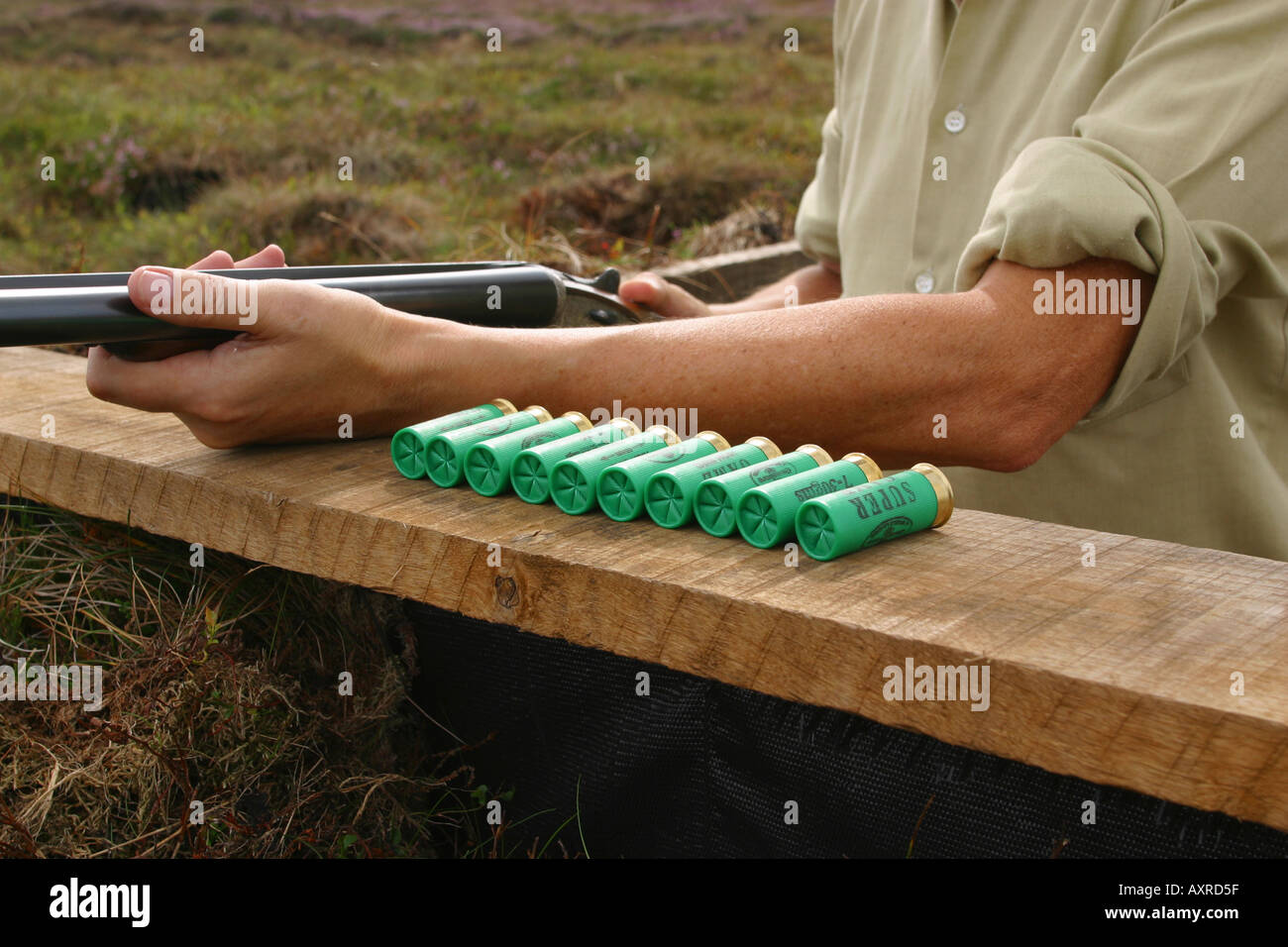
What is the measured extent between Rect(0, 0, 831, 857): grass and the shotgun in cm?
38

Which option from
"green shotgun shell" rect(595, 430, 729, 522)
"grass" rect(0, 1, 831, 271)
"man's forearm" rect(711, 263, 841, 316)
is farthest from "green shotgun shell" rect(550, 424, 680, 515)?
"grass" rect(0, 1, 831, 271)

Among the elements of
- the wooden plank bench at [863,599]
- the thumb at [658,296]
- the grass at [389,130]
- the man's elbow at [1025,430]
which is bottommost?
the wooden plank bench at [863,599]

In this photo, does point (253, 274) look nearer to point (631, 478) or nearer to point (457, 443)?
point (457, 443)

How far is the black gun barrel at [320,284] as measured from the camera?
4.66 ft

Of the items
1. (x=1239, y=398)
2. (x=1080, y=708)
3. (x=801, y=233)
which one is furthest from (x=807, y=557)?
(x=801, y=233)

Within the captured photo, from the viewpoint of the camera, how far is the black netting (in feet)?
4.37

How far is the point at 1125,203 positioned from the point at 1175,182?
144 millimetres

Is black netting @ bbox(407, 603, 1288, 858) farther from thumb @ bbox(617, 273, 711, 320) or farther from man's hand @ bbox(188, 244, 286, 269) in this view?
thumb @ bbox(617, 273, 711, 320)

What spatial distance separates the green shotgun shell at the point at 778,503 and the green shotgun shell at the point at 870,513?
0.02 m

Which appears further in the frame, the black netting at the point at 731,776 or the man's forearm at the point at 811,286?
the man's forearm at the point at 811,286

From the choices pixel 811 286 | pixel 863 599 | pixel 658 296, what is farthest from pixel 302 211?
pixel 863 599

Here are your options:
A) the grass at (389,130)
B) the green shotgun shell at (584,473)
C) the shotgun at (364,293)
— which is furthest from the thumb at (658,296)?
the grass at (389,130)

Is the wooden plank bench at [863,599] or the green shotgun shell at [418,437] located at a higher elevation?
the green shotgun shell at [418,437]

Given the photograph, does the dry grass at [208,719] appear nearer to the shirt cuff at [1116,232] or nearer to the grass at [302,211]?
the grass at [302,211]
